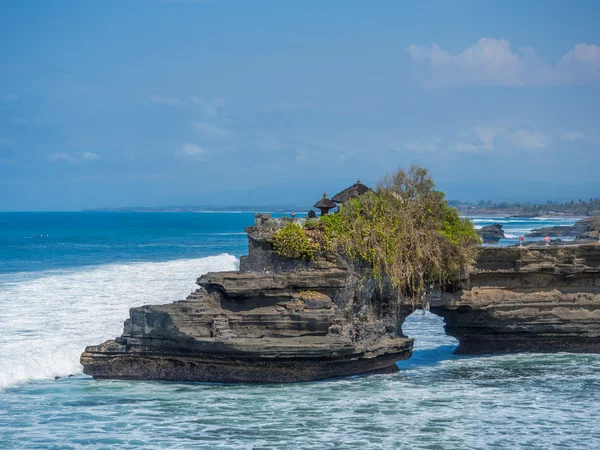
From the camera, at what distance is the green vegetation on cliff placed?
22422 millimetres

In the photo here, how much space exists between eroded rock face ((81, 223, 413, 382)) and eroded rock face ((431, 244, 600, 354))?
381 cm

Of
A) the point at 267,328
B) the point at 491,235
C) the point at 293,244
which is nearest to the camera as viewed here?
the point at 267,328

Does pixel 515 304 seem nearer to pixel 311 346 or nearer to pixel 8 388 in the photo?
pixel 311 346

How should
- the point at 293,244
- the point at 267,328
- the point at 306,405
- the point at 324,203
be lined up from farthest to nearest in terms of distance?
the point at 324,203 → the point at 293,244 → the point at 267,328 → the point at 306,405

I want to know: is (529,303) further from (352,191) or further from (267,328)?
(267,328)

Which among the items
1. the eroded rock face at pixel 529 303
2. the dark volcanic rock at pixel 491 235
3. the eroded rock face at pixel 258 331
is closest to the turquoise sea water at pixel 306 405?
the eroded rock face at pixel 258 331

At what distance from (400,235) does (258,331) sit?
509 cm

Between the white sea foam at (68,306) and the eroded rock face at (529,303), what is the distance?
39.2 ft

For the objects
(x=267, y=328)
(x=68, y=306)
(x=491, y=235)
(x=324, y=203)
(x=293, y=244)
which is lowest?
(x=68, y=306)

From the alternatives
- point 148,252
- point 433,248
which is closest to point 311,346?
point 433,248

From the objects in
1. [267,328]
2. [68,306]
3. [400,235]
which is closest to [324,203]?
[400,235]

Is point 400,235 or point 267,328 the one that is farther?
point 400,235

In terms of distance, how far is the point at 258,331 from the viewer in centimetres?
2128

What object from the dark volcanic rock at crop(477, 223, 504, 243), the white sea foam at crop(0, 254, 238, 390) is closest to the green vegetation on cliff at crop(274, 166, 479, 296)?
the white sea foam at crop(0, 254, 238, 390)
